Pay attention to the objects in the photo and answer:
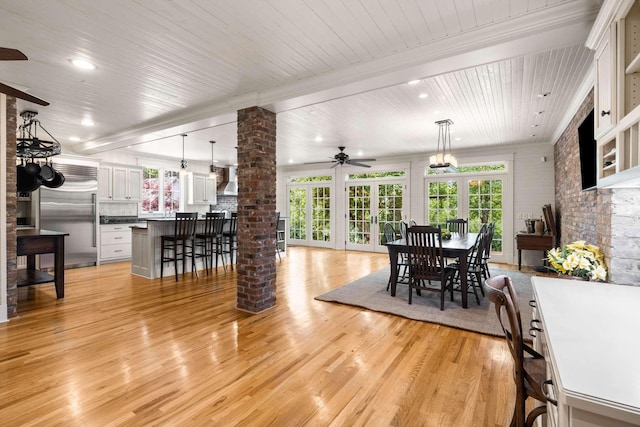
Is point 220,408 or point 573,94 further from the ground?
point 573,94

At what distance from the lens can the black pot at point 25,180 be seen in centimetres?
471

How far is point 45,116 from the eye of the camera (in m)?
4.78

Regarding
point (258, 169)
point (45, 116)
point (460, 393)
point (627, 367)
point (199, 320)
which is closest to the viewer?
point (627, 367)

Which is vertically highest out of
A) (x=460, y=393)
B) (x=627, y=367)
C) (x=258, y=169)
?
(x=258, y=169)

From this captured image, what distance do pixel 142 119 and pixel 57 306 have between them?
2880 millimetres

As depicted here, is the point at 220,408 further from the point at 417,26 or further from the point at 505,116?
the point at 505,116

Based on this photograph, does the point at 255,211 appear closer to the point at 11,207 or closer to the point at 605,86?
the point at 11,207

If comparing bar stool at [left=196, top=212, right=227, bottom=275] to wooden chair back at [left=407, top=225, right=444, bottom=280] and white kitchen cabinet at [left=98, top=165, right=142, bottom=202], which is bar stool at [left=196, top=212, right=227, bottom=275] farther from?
wooden chair back at [left=407, top=225, right=444, bottom=280]

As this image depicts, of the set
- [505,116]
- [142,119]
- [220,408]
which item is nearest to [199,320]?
[220,408]

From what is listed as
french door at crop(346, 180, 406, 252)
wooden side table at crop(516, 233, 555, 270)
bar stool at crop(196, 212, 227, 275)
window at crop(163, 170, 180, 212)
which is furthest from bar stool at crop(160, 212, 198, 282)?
wooden side table at crop(516, 233, 555, 270)

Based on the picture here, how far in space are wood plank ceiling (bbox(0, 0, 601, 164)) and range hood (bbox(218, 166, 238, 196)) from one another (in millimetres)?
4319

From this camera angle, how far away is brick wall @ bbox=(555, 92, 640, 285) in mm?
2445

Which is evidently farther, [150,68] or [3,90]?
[150,68]

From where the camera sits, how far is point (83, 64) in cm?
311
